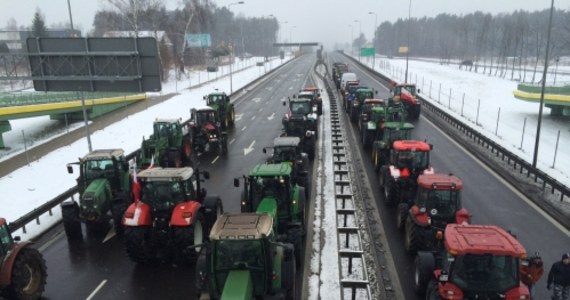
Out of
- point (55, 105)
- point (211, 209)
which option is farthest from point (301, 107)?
point (55, 105)

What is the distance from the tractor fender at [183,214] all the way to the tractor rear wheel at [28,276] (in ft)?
11.2

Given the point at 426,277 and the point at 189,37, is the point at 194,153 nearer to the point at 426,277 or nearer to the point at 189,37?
the point at 426,277

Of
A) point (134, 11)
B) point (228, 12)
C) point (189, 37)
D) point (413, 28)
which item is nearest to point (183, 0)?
point (189, 37)

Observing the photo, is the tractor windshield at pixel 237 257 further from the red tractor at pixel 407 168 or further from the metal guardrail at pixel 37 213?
the metal guardrail at pixel 37 213

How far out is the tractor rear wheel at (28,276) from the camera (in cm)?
998

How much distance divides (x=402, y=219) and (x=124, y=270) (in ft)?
28.5

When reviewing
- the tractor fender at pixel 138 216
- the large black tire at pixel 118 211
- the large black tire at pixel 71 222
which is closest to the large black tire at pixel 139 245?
the tractor fender at pixel 138 216

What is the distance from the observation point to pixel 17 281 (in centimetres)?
998

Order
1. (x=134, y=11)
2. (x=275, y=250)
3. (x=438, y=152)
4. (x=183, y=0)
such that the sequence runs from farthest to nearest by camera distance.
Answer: (x=183, y=0) < (x=134, y=11) < (x=438, y=152) < (x=275, y=250)

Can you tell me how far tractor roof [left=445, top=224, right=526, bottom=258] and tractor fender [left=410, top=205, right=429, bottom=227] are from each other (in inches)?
92.7

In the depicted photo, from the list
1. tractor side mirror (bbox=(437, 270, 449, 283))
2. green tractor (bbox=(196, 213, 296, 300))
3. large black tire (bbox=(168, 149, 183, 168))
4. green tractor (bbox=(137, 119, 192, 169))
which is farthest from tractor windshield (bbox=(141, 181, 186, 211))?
large black tire (bbox=(168, 149, 183, 168))

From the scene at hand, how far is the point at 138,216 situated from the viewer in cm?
1167

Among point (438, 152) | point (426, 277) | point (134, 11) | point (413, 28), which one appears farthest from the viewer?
point (413, 28)

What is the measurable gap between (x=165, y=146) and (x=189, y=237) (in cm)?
1023
